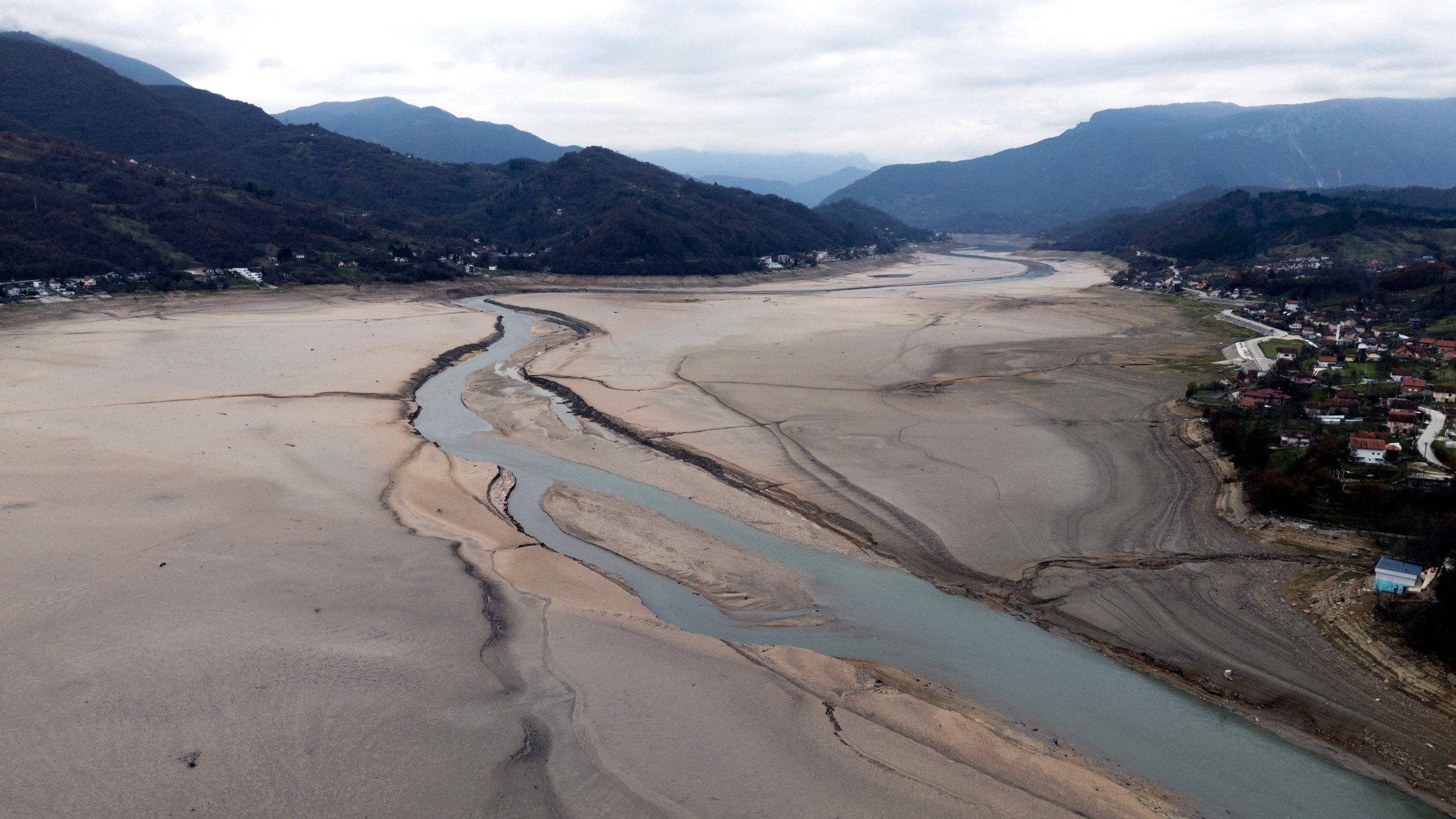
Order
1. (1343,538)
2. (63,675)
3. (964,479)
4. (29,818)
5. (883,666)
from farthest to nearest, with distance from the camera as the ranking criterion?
(964,479) → (1343,538) → (883,666) → (63,675) → (29,818)

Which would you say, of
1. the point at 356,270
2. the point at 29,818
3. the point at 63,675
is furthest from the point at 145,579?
the point at 356,270

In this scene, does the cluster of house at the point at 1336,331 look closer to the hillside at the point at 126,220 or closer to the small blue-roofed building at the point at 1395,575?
the small blue-roofed building at the point at 1395,575

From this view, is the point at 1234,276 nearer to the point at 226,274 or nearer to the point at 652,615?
the point at 652,615

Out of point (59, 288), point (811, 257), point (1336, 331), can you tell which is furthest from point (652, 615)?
point (811, 257)

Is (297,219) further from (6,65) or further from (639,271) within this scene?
(6,65)

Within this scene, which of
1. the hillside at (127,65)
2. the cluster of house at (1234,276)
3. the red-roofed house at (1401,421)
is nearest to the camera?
the red-roofed house at (1401,421)

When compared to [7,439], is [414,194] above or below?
above

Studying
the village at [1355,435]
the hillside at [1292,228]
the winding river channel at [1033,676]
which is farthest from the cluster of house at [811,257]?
the winding river channel at [1033,676]
